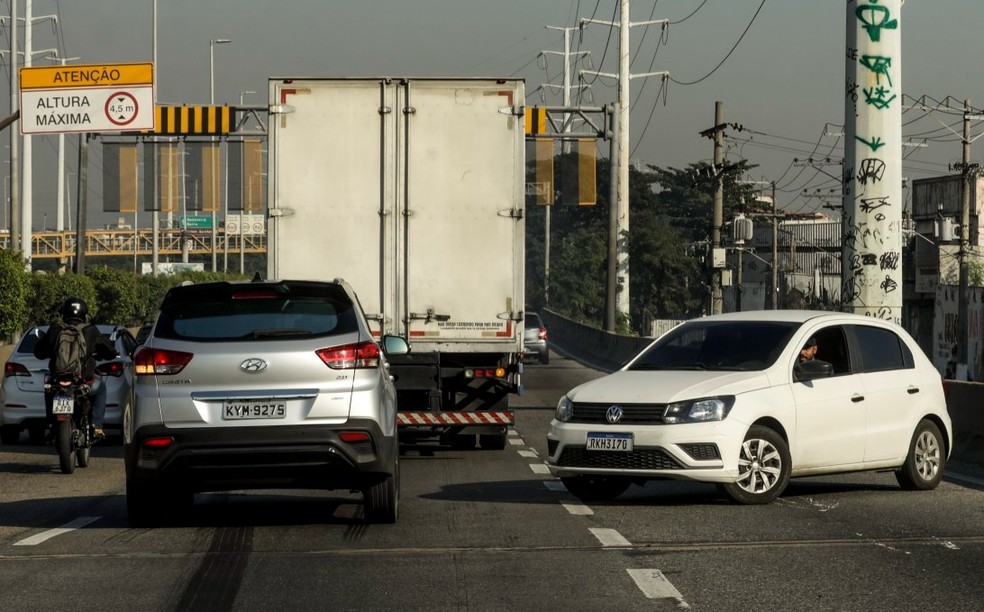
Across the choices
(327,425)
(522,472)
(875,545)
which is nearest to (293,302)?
(327,425)

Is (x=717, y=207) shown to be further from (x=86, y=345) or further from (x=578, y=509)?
(x=578, y=509)

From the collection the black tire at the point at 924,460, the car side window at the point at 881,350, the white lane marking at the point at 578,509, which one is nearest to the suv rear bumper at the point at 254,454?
the white lane marking at the point at 578,509

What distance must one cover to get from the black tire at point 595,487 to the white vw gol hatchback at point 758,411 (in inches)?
0.5

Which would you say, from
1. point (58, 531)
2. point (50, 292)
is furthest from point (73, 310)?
point (50, 292)

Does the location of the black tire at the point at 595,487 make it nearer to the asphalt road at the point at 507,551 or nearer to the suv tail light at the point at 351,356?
the asphalt road at the point at 507,551

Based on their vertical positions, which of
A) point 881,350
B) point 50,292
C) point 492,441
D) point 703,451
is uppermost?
point 50,292

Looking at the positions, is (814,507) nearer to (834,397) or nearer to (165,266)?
(834,397)

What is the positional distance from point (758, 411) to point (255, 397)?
3934mm

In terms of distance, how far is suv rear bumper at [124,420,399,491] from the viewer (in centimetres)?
1023

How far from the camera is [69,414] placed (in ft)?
51.4

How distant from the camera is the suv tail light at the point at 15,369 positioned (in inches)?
763

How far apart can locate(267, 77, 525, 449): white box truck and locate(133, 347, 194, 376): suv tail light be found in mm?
5873

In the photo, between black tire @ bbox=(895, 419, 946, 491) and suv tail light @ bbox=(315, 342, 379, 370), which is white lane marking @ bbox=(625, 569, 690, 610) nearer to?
suv tail light @ bbox=(315, 342, 379, 370)

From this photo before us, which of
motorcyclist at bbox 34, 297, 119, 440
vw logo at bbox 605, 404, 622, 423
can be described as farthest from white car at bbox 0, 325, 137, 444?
vw logo at bbox 605, 404, 622, 423
